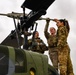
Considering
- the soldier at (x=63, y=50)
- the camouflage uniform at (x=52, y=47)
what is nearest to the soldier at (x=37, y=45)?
the camouflage uniform at (x=52, y=47)

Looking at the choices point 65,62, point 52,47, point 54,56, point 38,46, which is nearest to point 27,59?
point 65,62

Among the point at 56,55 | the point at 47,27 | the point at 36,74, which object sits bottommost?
the point at 36,74

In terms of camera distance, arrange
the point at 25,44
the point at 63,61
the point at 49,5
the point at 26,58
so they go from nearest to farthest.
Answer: the point at 26,58 < the point at 63,61 < the point at 49,5 < the point at 25,44

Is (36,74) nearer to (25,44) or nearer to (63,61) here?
(63,61)

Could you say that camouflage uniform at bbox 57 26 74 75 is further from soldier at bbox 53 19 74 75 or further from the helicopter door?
the helicopter door

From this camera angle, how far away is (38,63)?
395 inches

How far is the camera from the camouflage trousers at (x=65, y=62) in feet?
38.9

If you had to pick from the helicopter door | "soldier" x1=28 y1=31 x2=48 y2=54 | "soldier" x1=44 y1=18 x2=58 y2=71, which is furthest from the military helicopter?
"soldier" x1=44 y1=18 x2=58 y2=71

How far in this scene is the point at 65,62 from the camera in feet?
39.3

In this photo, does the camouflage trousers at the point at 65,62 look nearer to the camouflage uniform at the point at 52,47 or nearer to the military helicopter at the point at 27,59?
the camouflage uniform at the point at 52,47

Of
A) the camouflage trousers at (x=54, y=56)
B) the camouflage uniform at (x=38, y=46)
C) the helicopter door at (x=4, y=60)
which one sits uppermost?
the camouflage uniform at (x=38, y=46)

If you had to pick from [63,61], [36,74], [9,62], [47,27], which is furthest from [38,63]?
[47,27]

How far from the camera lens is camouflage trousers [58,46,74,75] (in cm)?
1184

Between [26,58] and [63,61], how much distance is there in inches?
102
